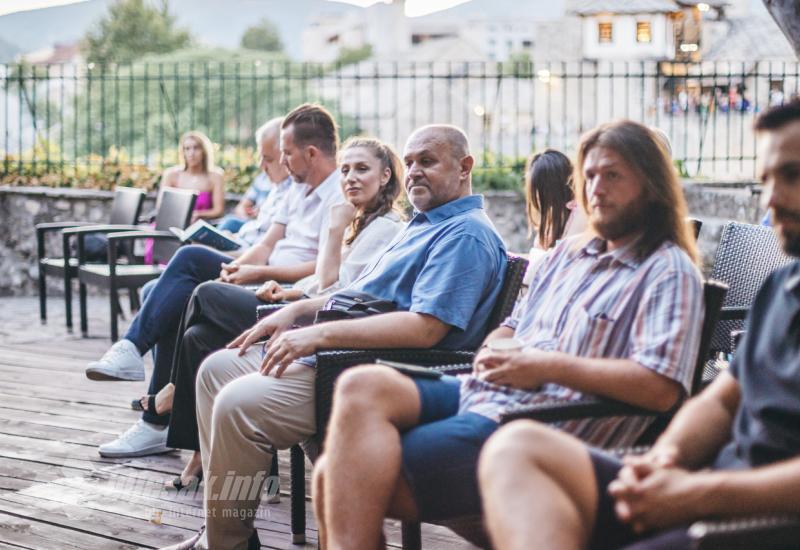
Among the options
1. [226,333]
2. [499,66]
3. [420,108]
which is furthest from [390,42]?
[226,333]

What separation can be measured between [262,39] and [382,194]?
381ft

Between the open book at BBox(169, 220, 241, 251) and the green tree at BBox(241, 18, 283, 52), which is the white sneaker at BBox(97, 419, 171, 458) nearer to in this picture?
the open book at BBox(169, 220, 241, 251)

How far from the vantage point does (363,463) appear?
2.23m

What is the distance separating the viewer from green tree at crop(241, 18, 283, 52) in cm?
11594

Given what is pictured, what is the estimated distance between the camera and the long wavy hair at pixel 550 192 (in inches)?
162

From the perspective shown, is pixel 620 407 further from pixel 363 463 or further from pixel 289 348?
pixel 289 348

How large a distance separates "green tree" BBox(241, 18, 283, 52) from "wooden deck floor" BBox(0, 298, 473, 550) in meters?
112

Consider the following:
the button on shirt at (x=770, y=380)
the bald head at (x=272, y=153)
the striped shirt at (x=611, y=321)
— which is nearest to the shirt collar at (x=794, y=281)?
the button on shirt at (x=770, y=380)

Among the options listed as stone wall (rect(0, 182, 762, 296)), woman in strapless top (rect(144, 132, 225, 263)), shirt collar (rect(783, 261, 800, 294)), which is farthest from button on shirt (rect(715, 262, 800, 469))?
stone wall (rect(0, 182, 762, 296))

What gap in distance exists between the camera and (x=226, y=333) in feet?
12.5

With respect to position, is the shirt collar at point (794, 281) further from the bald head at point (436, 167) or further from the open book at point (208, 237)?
the open book at point (208, 237)

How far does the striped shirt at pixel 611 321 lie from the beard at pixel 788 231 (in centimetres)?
39

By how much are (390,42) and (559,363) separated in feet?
309

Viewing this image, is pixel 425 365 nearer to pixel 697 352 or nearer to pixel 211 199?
pixel 697 352
